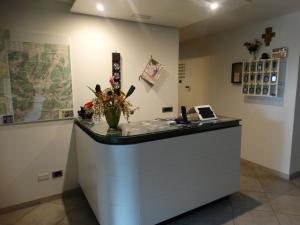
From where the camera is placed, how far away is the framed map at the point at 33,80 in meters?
2.27

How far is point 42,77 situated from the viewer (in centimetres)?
244

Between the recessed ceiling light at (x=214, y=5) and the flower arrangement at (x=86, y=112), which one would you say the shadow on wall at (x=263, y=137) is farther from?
the flower arrangement at (x=86, y=112)

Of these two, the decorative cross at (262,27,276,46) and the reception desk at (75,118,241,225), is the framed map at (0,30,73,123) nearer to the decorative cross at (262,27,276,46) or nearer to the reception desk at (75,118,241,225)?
the reception desk at (75,118,241,225)

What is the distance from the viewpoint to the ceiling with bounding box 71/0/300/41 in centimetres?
223

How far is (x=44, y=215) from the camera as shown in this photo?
2.32 meters

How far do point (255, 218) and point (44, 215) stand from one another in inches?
87.3

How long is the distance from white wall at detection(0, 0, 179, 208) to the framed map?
4.0 inches

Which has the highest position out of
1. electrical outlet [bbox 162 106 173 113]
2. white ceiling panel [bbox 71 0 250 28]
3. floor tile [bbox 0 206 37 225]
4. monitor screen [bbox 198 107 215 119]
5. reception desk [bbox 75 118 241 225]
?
white ceiling panel [bbox 71 0 250 28]

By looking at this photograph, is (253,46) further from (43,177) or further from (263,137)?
(43,177)

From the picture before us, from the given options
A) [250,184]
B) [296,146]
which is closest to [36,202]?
[250,184]

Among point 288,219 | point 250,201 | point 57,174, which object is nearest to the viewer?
point 288,219

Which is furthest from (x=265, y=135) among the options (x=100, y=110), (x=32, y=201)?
(x=32, y=201)

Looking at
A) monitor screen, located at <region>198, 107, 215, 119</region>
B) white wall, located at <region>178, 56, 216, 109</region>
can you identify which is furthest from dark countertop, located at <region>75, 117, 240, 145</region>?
white wall, located at <region>178, 56, 216, 109</region>

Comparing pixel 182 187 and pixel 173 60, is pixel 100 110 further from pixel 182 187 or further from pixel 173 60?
pixel 173 60
